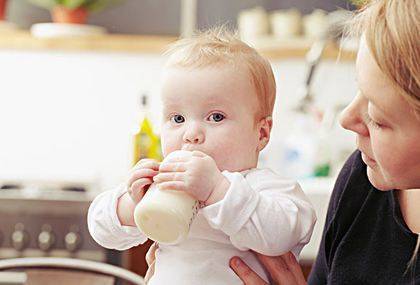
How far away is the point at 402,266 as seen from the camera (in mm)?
1327

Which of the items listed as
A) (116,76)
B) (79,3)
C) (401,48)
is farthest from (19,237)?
(401,48)

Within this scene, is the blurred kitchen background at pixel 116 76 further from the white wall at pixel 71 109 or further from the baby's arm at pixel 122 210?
the baby's arm at pixel 122 210

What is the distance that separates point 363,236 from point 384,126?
1.15 ft

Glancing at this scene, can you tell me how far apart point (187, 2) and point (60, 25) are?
0.53 m

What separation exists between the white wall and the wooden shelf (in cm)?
7

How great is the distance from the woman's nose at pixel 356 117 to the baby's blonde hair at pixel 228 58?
7.3 inches

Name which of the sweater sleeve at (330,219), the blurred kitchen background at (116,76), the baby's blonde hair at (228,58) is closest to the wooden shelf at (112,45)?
the blurred kitchen background at (116,76)

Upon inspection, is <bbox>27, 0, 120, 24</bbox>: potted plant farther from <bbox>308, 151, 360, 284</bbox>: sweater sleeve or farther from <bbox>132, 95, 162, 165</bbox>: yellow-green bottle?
<bbox>308, 151, 360, 284</bbox>: sweater sleeve

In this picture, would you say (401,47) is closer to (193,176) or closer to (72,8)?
(193,176)

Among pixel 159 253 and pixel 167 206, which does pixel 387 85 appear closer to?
pixel 167 206

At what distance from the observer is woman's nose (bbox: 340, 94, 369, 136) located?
115cm

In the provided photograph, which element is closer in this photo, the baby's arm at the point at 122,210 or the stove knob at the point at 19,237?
the baby's arm at the point at 122,210

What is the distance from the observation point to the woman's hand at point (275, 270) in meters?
1.25

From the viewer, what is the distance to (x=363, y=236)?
140cm
